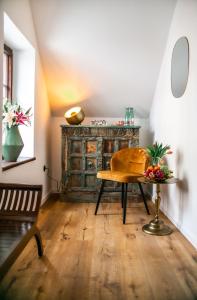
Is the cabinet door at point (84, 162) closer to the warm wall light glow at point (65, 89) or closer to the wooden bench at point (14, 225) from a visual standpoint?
the warm wall light glow at point (65, 89)

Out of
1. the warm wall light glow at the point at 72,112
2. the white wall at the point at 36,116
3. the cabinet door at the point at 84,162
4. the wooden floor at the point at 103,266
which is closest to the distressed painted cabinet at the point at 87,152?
the cabinet door at the point at 84,162

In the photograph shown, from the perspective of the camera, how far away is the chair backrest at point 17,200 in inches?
69.2

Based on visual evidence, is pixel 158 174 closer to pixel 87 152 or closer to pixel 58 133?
pixel 87 152

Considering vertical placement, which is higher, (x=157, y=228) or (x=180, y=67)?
(x=180, y=67)

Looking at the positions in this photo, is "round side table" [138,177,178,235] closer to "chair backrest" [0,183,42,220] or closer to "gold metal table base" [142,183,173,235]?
"gold metal table base" [142,183,173,235]

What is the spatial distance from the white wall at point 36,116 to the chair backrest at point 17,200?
22cm

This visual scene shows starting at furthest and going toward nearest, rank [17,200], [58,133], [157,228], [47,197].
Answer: [58,133], [47,197], [157,228], [17,200]

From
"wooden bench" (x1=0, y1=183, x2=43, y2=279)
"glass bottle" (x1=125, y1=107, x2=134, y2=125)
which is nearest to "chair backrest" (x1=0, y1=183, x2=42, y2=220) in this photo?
"wooden bench" (x1=0, y1=183, x2=43, y2=279)

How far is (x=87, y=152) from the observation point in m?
3.52

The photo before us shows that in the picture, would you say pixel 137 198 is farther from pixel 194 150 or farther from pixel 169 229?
pixel 194 150

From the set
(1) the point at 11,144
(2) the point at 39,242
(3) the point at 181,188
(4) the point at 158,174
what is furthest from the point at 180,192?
(1) the point at 11,144

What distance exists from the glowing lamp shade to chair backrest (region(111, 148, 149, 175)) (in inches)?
30.0

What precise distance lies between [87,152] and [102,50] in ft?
4.36

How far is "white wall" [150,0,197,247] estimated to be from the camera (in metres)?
2.19
